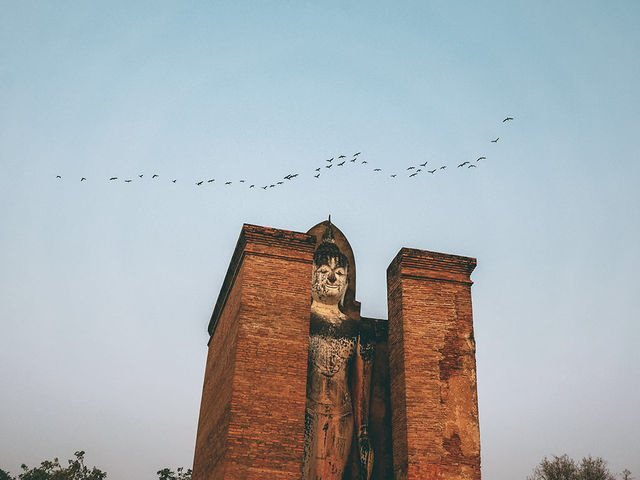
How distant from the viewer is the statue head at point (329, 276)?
9750 millimetres

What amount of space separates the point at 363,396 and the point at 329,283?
6.30 feet

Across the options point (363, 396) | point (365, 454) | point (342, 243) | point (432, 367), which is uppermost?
point (342, 243)

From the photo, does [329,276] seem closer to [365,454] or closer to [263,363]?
[263,363]

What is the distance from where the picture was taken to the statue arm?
28.3ft

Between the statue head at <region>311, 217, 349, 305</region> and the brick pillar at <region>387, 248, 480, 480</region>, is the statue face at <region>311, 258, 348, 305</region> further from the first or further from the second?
the brick pillar at <region>387, 248, 480, 480</region>

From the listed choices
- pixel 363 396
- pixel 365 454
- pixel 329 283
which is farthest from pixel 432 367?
pixel 329 283

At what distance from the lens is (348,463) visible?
28.3ft

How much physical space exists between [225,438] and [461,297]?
4105 millimetres

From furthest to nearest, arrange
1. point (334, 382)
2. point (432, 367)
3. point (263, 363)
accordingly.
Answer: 1. point (334, 382)
2. point (432, 367)
3. point (263, 363)

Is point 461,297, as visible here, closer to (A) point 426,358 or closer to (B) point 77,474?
→ (A) point 426,358

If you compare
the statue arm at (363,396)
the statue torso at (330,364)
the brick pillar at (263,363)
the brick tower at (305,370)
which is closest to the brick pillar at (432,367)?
the brick tower at (305,370)

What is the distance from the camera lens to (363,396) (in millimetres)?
9000

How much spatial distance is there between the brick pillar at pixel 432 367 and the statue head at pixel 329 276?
841 mm

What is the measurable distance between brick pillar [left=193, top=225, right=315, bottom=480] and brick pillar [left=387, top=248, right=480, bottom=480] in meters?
1.48
